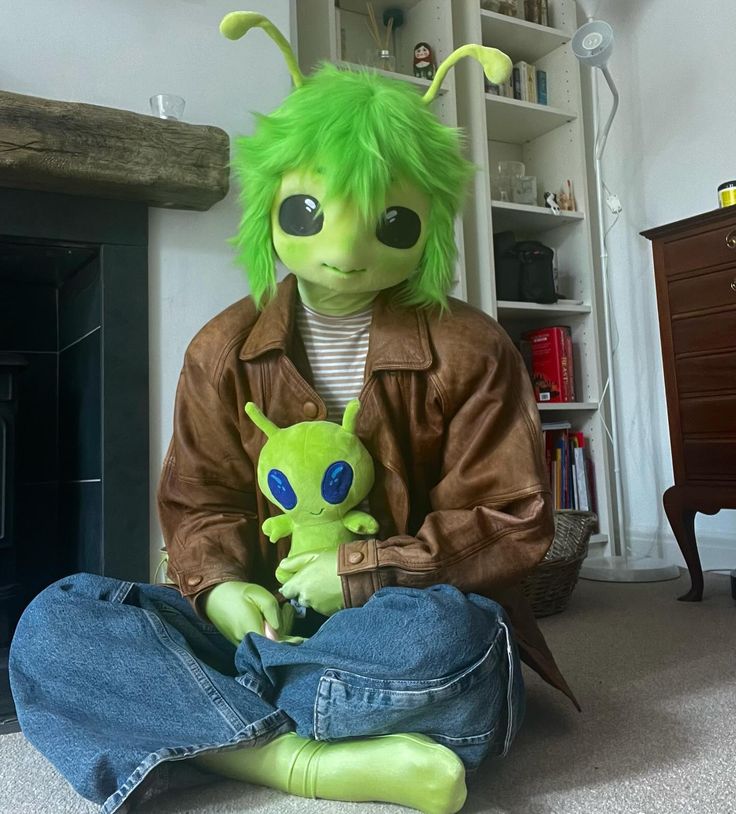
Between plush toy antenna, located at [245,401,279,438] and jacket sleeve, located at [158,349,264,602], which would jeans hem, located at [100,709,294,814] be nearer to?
jacket sleeve, located at [158,349,264,602]

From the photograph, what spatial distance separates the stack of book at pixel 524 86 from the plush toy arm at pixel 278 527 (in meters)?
2.10

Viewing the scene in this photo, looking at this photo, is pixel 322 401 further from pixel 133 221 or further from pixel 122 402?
pixel 133 221

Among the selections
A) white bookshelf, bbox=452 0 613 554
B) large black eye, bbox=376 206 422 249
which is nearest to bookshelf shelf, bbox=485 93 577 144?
white bookshelf, bbox=452 0 613 554

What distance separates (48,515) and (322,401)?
110cm

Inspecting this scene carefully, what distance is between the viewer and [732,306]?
176 cm

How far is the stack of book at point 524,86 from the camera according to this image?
263 centimetres

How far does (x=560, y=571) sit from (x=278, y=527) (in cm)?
101

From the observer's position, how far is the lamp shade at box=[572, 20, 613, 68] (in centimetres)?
222

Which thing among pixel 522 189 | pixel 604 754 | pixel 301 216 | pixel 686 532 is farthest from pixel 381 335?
pixel 522 189

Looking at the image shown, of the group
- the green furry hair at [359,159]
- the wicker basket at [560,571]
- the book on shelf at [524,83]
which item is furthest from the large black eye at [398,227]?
the book on shelf at [524,83]

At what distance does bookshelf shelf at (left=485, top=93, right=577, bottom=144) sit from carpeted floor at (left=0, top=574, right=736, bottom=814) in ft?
5.76

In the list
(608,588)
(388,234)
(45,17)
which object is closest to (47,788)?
(388,234)

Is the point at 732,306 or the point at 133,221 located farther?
the point at 732,306

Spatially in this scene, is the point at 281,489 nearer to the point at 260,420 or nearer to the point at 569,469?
the point at 260,420
